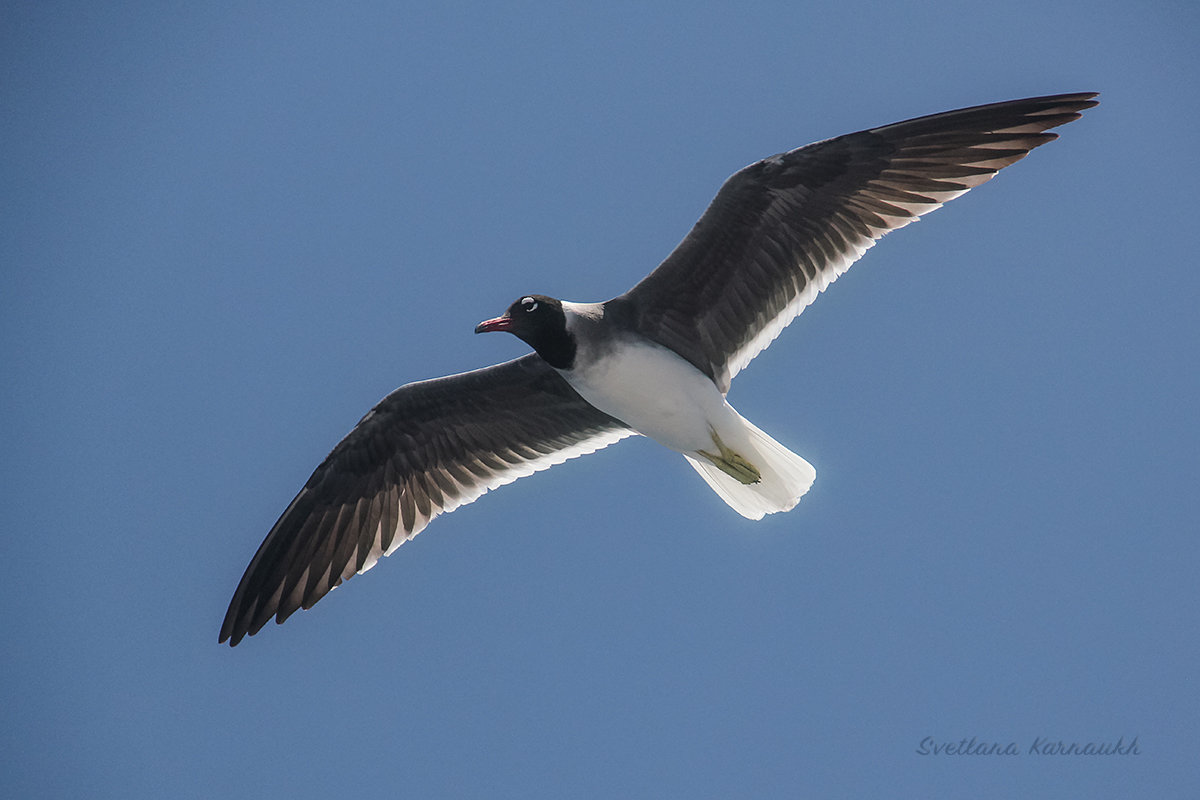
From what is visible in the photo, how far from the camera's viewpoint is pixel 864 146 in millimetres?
8016

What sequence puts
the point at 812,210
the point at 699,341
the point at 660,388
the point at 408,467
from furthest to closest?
the point at 408,467 < the point at 699,341 < the point at 660,388 < the point at 812,210

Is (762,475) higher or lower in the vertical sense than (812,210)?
lower

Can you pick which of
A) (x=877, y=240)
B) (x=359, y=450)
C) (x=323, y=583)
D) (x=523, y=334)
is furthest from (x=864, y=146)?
(x=323, y=583)

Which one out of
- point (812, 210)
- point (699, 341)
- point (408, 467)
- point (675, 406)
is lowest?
point (408, 467)

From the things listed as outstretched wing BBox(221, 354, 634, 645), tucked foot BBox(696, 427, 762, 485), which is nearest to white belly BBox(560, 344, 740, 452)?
tucked foot BBox(696, 427, 762, 485)

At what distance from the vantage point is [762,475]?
27.9ft

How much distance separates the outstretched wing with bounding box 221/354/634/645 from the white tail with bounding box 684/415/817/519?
0.80 metres

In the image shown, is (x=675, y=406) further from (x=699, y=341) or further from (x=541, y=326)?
(x=541, y=326)

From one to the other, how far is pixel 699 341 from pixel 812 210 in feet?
3.90

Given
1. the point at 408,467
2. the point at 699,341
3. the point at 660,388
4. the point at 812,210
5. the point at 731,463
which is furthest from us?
the point at 408,467

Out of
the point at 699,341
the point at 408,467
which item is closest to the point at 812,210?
the point at 699,341

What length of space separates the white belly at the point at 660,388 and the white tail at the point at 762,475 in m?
0.18

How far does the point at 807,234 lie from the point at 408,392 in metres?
3.17

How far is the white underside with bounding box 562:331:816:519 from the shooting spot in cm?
813
